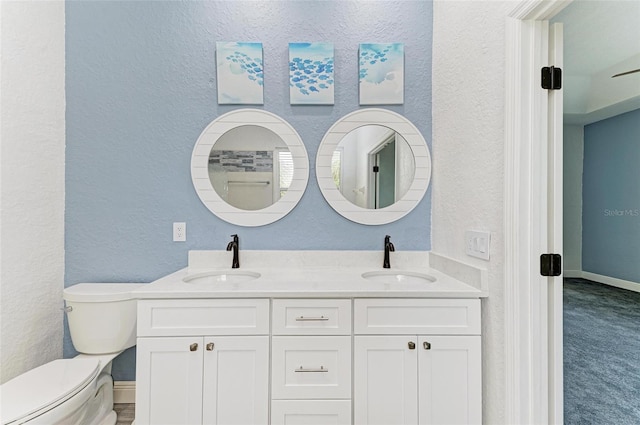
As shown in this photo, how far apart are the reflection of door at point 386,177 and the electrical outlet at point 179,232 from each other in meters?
1.23

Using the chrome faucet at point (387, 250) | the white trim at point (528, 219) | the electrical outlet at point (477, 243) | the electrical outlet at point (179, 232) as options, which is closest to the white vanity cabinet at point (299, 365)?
the white trim at point (528, 219)

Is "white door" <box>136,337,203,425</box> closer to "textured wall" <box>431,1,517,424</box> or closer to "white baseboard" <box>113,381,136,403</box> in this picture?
"white baseboard" <box>113,381,136,403</box>

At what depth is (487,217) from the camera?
1.45m

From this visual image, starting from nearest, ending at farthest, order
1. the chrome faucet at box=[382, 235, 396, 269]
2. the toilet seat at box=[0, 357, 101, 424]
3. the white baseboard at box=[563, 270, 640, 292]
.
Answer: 1. the toilet seat at box=[0, 357, 101, 424]
2. the chrome faucet at box=[382, 235, 396, 269]
3. the white baseboard at box=[563, 270, 640, 292]

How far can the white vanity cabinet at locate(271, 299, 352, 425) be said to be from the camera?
1.40m

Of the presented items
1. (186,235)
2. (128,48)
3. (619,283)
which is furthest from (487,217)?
(619,283)

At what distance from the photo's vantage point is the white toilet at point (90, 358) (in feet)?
4.41

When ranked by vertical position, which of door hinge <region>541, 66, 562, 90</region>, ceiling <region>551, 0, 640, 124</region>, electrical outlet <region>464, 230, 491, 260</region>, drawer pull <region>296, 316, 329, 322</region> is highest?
ceiling <region>551, 0, 640, 124</region>

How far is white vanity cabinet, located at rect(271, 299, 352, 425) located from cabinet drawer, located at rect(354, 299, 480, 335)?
8 cm

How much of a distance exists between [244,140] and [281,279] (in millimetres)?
921

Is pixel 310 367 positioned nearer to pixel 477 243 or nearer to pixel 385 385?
pixel 385 385

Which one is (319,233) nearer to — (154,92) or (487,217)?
(487,217)

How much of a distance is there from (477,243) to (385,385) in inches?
31.1

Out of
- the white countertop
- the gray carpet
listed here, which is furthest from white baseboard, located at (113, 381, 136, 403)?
the gray carpet
